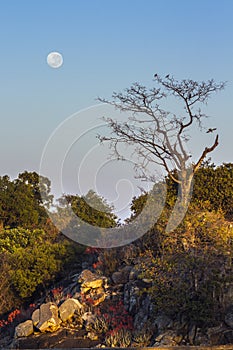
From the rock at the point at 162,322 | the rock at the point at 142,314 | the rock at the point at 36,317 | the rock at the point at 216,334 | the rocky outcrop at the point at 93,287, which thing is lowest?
the rock at the point at 216,334

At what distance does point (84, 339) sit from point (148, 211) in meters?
4.13


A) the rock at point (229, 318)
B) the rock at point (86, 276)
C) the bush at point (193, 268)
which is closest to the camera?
the rock at point (229, 318)

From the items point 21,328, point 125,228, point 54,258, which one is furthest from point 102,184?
point 21,328

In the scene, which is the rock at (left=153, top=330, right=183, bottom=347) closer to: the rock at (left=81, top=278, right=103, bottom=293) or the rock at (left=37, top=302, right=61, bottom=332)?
the rock at (left=37, top=302, right=61, bottom=332)

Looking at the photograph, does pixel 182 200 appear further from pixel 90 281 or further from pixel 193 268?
pixel 193 268

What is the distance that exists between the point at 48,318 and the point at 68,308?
453 mm

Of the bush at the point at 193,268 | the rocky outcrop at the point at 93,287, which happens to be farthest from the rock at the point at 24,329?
the bush at the point at 193,268

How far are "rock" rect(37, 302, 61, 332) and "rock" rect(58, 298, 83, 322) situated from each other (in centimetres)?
10

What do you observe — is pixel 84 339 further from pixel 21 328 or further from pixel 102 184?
pixel 102 184

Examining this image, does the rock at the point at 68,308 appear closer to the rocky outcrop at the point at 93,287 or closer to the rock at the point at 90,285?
the rocky outcrop at the point at 93,287

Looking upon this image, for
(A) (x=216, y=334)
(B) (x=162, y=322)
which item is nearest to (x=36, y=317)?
(B) (x=162, y=322)

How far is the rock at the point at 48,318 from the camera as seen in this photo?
10328 mm

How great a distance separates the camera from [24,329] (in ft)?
34.0

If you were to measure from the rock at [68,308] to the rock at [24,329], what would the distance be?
614 millimetres
